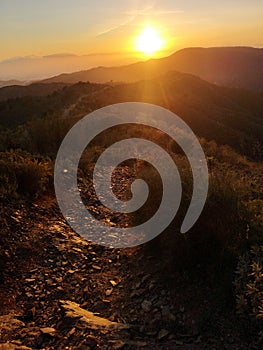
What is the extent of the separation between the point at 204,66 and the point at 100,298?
16554cm

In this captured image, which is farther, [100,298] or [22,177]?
[22,177]

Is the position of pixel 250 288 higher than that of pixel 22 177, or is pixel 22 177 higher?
pixel 22 177

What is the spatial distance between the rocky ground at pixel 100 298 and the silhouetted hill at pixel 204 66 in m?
137

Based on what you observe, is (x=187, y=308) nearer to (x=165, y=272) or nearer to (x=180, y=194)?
(x=165, y=272)

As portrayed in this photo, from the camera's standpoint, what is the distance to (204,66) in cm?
15800

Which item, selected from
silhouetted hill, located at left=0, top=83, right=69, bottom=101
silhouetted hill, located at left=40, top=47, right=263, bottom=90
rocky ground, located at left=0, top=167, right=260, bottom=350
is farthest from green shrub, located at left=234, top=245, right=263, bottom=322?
silhouetted hill, located at left=40, top=47, right=263, bottom=90

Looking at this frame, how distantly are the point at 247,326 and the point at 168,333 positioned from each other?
787 millimetres

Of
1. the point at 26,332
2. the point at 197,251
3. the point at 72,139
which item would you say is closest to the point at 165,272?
the point at 197,251

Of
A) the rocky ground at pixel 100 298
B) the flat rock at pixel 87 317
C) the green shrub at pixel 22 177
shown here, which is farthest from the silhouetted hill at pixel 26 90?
the flat rock at pixel 87 317

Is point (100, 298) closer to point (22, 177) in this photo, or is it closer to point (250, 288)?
point (250, 288)

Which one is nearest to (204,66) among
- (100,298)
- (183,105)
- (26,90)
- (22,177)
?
(26,90)

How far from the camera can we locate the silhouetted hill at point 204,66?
5551 inches

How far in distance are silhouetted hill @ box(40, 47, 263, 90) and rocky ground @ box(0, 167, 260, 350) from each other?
136613 mm

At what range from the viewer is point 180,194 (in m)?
5.28
